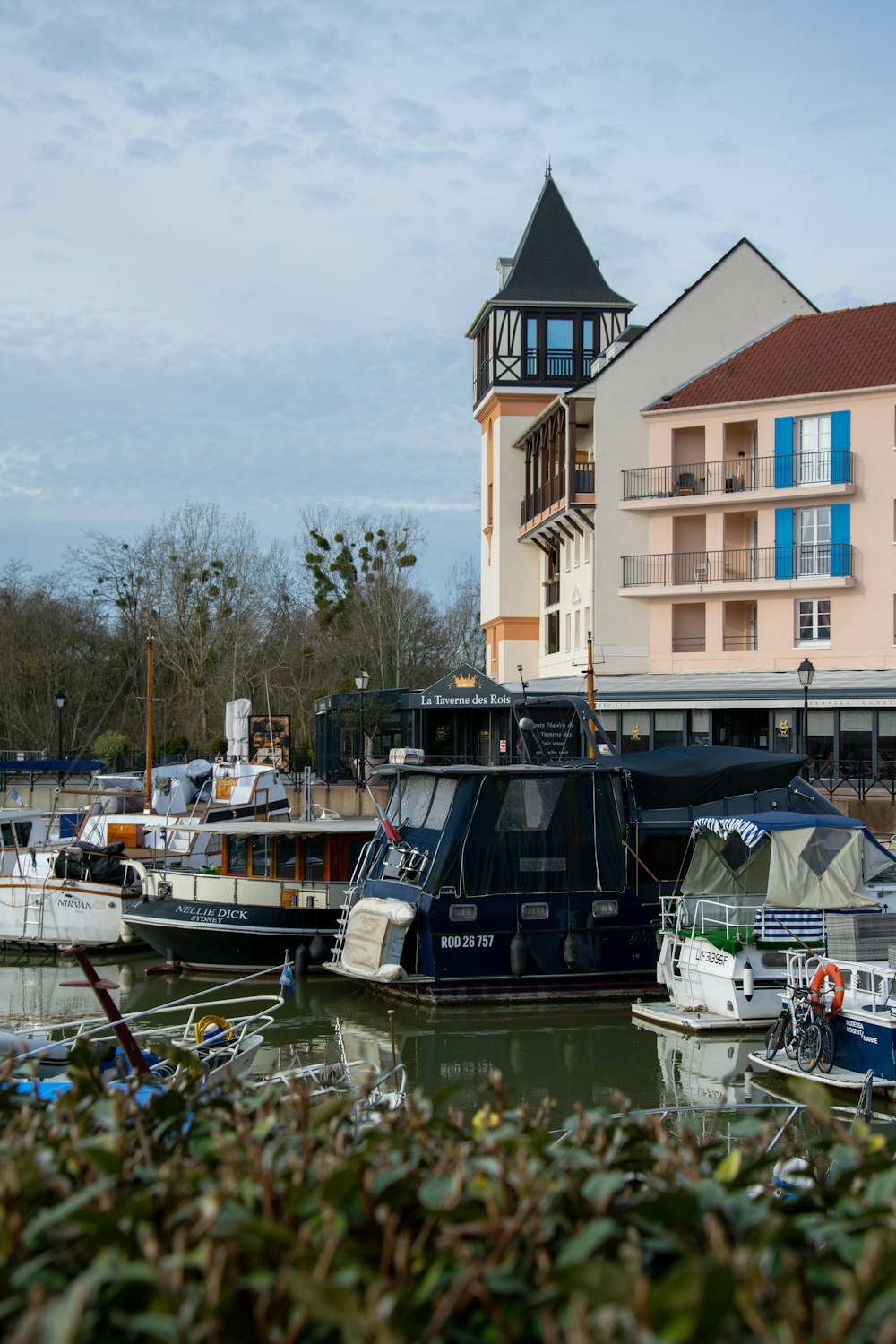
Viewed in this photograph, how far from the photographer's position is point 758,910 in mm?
18094

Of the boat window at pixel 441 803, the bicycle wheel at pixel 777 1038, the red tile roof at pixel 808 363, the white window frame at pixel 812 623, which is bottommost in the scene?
the bicycle wheel at pixel 777 1038

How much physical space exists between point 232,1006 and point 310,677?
1695 inches

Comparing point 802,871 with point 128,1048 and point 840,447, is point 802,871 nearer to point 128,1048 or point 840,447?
point 128,1048

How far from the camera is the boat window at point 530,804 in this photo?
1998cm

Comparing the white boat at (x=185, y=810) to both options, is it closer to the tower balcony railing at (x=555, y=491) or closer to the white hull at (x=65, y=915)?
the white hull at (x=65, y=915)

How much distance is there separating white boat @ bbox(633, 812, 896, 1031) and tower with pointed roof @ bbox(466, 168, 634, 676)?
3089cm

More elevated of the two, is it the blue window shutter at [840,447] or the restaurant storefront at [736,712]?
the blue window shutter at [840,447]

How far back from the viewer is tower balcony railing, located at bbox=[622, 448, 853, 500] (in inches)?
1529

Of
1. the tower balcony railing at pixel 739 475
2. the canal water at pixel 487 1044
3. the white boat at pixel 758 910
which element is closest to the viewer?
the canal water at pixel 487 1044

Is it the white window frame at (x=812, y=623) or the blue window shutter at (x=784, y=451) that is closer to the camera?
the white window frame at (x=812, y=623)

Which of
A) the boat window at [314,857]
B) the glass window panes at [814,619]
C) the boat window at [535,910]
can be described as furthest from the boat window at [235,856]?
the glass window panes at [814,619]

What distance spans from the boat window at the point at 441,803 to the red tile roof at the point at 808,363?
2379 centimetres

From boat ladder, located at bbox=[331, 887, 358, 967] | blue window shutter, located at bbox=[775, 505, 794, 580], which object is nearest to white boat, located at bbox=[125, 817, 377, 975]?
boat ladder, located at bbox=[331, 887, 358, 967]

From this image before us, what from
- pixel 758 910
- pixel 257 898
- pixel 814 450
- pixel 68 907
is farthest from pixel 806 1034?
pixel 814 450
